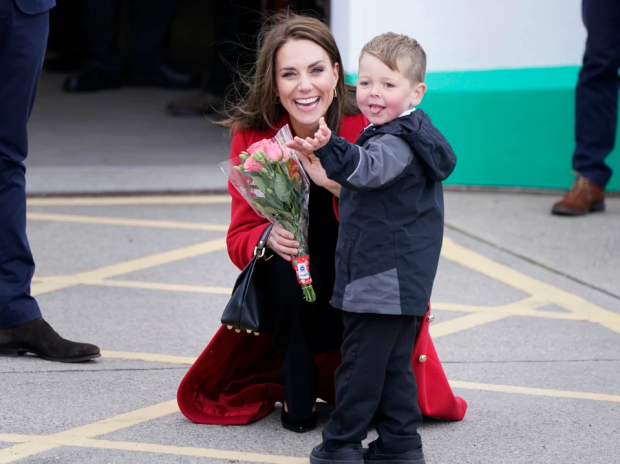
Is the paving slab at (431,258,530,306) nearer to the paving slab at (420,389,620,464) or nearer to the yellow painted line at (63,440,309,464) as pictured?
the paving slab at (420,389,620,464)

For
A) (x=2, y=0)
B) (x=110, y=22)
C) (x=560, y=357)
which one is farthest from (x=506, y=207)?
(x=110, y=22)

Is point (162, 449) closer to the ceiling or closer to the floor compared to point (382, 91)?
closer to the floor

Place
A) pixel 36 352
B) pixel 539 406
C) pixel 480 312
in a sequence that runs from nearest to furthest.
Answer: pixel 539 406 < pixel 36 352 < pixel 480 312

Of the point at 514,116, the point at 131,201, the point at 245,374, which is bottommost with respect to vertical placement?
the point at 131,201

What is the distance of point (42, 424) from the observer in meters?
3.18

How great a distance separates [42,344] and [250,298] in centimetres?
109

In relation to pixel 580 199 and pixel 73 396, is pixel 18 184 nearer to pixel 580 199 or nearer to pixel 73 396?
pixel 73 396

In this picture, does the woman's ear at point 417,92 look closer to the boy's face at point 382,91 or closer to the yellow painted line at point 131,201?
A: the boy's face at point 382,91

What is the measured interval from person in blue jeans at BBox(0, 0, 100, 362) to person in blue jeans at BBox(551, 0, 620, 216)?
3.31 meters

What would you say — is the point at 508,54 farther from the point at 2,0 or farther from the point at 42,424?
the point at 42,424

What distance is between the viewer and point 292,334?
312cm

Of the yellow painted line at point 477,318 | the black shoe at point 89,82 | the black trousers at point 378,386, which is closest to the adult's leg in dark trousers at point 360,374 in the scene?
the black trousers at point 378,386

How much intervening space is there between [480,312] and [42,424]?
2035mm

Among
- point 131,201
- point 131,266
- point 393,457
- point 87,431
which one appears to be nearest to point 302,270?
point 393,457
